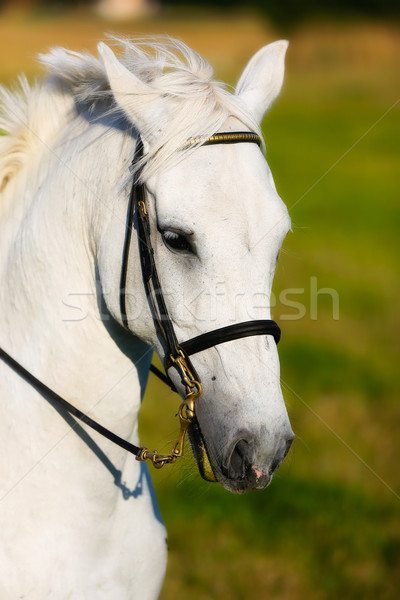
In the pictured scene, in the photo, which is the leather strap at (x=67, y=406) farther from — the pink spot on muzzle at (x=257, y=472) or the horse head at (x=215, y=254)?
the pink spot on muzzle at (x=257, y=472)

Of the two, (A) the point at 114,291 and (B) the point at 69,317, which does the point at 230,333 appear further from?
(B) the point at 69,317

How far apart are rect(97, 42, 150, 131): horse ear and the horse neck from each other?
26 centimetres

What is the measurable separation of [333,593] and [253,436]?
304 centimetres

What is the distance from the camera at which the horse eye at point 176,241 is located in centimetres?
229

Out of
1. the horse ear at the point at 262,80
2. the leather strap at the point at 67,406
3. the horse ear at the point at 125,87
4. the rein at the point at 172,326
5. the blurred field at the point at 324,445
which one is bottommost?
the blurred field at the point at 324,445

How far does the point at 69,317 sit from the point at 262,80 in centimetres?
127

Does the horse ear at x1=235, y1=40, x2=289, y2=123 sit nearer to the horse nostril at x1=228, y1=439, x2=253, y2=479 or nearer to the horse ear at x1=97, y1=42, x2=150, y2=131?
the horse ear at x1=97, y1=42, x2=150, y2=131

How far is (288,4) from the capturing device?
49125 millimetres

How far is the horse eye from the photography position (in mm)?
2295

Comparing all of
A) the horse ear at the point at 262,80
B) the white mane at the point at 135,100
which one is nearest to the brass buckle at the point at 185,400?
the white mane at the point at 135,100

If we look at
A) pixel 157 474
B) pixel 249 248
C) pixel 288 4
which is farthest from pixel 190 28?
pixel 249 248

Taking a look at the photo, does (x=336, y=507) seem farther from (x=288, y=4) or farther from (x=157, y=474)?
(x=288, y=4)

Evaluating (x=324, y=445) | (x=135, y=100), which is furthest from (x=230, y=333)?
(x=324, y=445)

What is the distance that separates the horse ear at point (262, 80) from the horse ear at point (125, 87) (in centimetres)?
46
